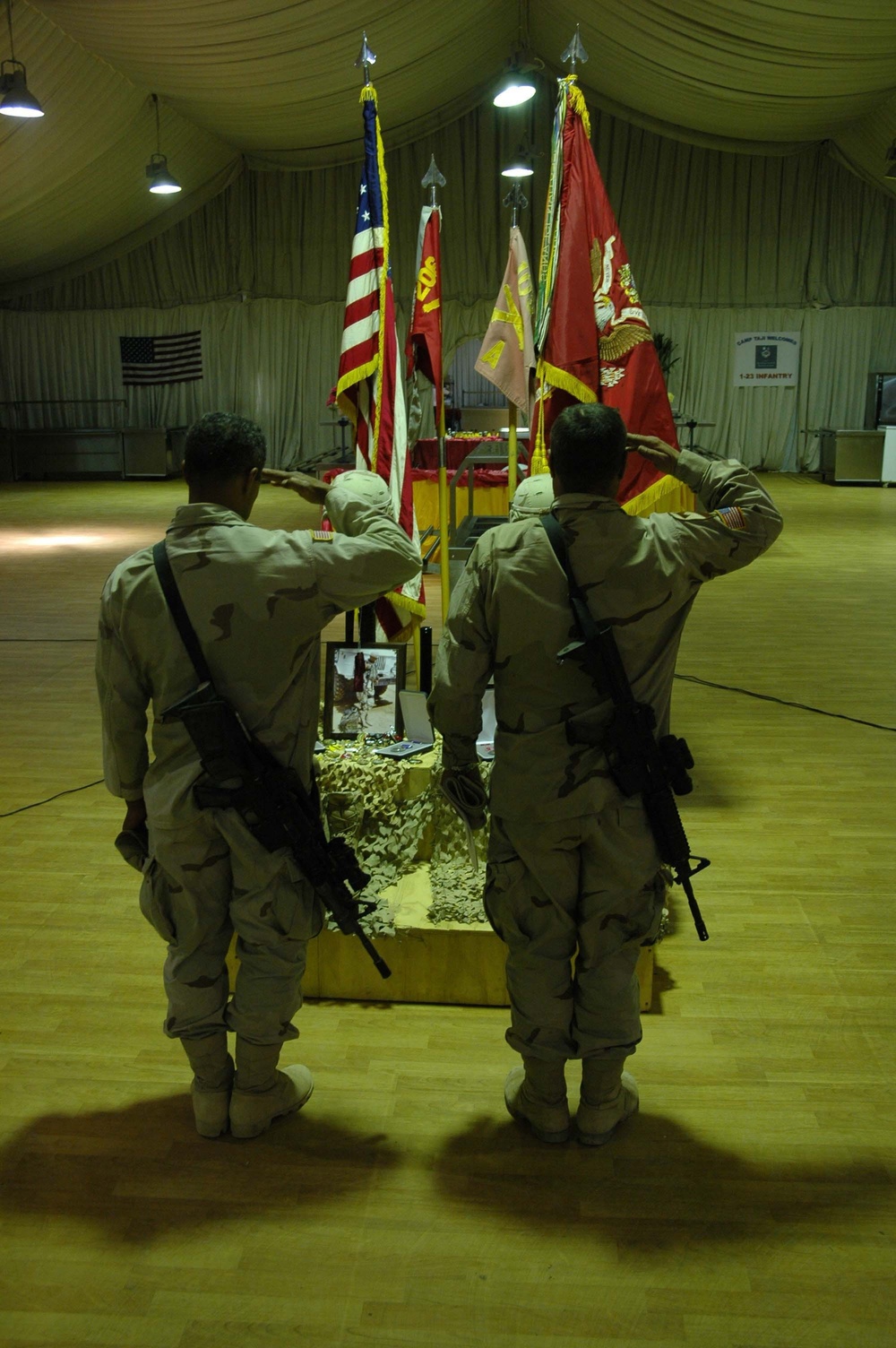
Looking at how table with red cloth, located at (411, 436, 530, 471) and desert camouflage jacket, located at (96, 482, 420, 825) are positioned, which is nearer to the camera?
desert camouflage jacket, located at (96, 482, 420, 825)

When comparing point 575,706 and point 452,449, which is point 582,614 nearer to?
point 575,706

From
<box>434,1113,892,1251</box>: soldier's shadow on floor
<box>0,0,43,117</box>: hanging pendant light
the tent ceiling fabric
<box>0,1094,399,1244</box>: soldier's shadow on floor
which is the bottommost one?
<box>0,1094,399,1244</box>: soldier's shadow on floor

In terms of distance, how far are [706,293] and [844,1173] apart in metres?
15.3

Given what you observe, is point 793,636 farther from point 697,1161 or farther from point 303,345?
point 303,345

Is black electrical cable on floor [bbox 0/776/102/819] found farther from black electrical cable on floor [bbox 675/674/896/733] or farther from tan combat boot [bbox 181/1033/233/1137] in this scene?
black electrical cable on floor [bbox 675/674/896/733]

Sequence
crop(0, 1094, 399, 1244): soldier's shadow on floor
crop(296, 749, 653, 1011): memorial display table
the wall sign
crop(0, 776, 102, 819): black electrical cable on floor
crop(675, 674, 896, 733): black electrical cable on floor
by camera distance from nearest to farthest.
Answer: crop(0, 1094, 399, 1244): soldier's shadow on floor, crop(296, 749, 653, 1011): memorial display table, crop(0, 776, 102, 819): black electrical cable on floor, crop(675, 674, 896, 733): black electrical cable on floor, the wall sign

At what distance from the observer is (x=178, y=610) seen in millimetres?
1922

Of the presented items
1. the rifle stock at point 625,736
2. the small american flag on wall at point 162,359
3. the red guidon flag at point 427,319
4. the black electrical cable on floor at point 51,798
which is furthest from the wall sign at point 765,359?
the rifle stock at point 625,736

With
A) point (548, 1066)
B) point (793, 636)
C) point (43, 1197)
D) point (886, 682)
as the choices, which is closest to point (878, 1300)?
point (548, 1066)

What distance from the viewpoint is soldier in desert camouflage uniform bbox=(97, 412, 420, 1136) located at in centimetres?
194

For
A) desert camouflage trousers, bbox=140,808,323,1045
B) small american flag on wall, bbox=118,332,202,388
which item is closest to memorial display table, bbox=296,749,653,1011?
desert camouflage trousers, bbox=140,808,323,1045

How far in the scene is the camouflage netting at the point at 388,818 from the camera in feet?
9.59

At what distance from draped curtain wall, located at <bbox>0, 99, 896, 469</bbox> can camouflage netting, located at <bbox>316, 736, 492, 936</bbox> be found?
43.8ft

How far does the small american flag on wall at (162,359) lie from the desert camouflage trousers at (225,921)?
15.8 m
